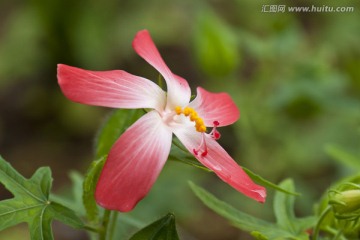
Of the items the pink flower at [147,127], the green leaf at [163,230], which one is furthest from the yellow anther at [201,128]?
the green leaf at [163,230]

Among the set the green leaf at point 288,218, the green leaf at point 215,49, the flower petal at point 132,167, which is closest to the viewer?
the flower petal at point 132,167

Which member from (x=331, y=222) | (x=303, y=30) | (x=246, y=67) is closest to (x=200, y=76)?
(x=246, y=67)

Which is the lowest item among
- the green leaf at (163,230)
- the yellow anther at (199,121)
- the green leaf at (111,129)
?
the green leaf at (163,230)

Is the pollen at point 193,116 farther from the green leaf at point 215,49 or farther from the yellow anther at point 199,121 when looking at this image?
the green leaf at point 215,49

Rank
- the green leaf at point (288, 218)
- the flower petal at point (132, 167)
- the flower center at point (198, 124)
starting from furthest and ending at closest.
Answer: the green leaf at point (288, 218) < the flower center at point (198, 124) < the flower petal at point (132, 167)

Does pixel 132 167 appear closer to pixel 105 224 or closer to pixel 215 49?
pixel 105 224

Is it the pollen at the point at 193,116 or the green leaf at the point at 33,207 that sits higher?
Answer: the pollen at the point at 193,116

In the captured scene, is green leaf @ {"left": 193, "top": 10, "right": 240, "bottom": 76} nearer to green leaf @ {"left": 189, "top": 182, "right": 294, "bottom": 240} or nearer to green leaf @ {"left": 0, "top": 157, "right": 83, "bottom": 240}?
green leaf @ {"left": 189, "top": 182, "right": 294, "bottom": 240}

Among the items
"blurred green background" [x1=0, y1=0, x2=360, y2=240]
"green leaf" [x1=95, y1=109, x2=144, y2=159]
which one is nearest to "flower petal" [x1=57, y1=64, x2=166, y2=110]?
"green leaf" [x1=95, y1=109, x2=144, y2=159]
